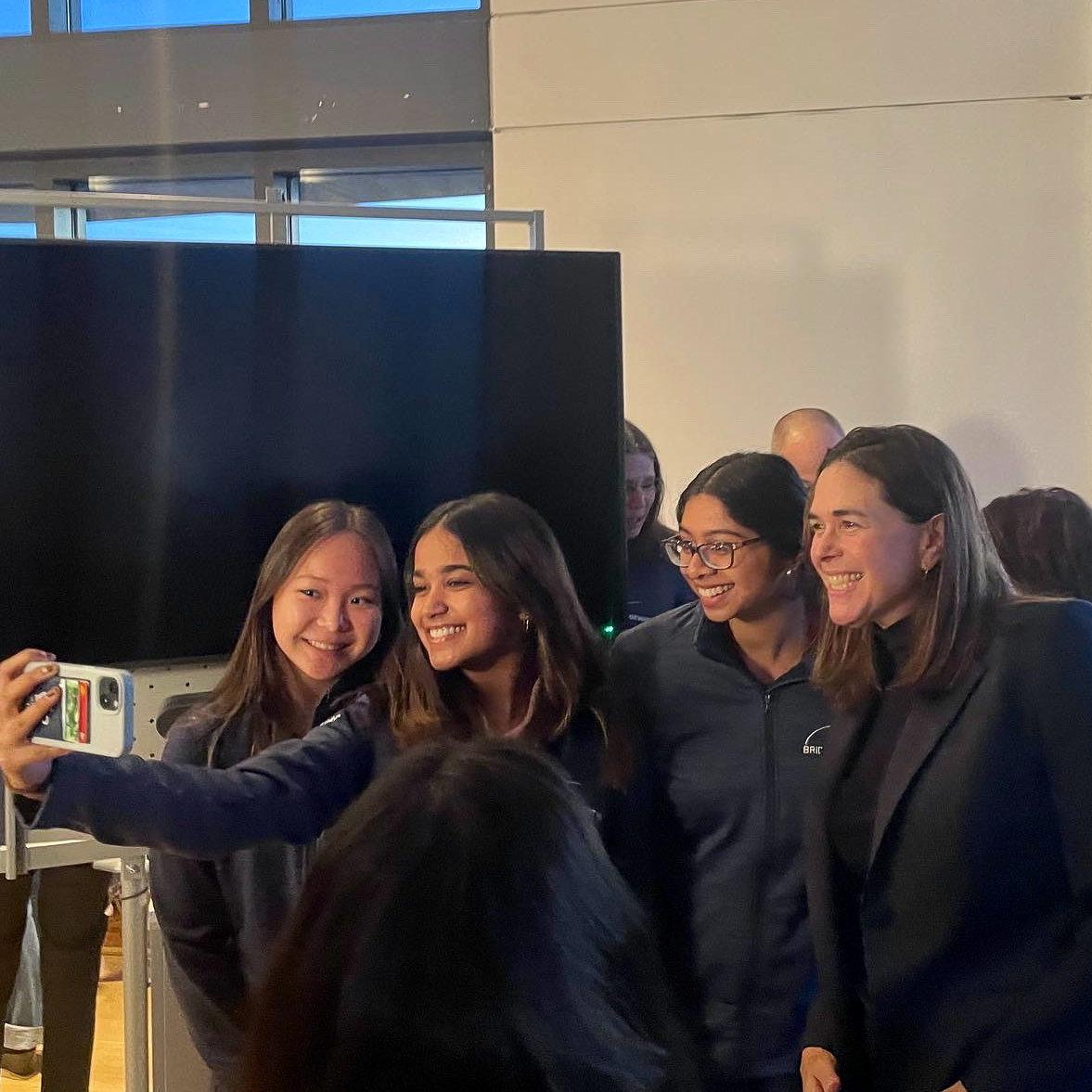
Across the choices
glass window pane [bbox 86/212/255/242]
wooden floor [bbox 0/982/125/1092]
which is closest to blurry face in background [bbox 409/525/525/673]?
glass window pane [bbox 86/212/255/242]

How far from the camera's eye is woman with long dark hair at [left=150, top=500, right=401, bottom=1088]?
5.53 feet

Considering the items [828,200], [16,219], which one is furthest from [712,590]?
[16,219]

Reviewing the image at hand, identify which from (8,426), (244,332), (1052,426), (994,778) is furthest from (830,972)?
(1052,426)

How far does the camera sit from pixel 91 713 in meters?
1.47

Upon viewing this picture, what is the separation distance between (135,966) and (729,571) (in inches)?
44.2

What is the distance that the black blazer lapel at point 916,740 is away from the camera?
1566 millimetres

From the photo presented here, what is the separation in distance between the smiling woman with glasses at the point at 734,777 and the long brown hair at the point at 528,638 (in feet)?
0.27

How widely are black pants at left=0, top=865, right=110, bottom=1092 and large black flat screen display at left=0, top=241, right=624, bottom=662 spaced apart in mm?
1056

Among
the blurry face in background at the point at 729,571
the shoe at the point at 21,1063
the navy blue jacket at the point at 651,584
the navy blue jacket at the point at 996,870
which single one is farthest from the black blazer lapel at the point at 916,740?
the shoe at the point at 21,1063

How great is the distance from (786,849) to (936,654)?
1.10ft

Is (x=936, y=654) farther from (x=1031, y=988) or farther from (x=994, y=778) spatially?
(x=1031, y=988)

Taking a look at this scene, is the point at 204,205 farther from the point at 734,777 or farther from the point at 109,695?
the point at 734,777

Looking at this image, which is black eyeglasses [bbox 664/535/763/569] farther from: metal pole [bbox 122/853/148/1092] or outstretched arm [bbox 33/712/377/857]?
metal pole [bbox 122/853/148/1092]

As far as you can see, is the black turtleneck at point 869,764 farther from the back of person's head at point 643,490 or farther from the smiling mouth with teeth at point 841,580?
the back of person's head at point 643,490
